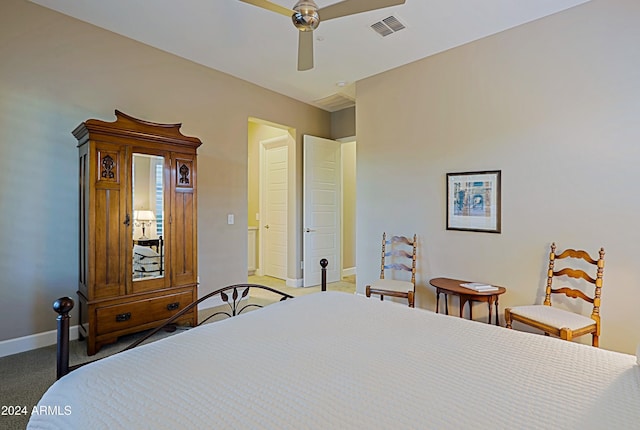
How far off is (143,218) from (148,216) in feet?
0.15

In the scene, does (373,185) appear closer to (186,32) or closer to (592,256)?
(592,256)

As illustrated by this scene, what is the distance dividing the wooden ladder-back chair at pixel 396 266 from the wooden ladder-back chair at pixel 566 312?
101cm

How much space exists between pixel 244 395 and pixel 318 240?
4.39m

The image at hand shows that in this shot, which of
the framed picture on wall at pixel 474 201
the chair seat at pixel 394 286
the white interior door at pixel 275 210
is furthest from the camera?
the white interior door at pixel 275 210

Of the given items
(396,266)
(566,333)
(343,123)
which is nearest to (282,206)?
(343,123)

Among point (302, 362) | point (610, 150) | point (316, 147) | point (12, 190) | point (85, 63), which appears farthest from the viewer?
point (316, 147)

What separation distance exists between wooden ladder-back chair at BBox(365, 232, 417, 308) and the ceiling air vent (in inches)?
83.6

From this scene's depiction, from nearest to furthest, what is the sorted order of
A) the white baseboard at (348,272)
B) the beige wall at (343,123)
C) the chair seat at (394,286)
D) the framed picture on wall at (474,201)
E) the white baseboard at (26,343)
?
the white baseboard at (26,343), the framed picture on wall at (474,201), the chair seat at (394,286), the beige wall at (343,123), the white baseboard at (348,272)

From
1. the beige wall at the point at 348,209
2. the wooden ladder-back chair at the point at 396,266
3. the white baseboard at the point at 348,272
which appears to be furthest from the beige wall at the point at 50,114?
the white baseboard at the point at 348,272

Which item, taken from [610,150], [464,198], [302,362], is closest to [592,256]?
[610,150]

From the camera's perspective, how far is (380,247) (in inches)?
160

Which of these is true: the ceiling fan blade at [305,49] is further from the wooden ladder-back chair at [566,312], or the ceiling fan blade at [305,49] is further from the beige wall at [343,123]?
the beige wall at [343,123]

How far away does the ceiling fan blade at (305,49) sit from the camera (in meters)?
2.24

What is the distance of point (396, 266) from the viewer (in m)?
3.81
